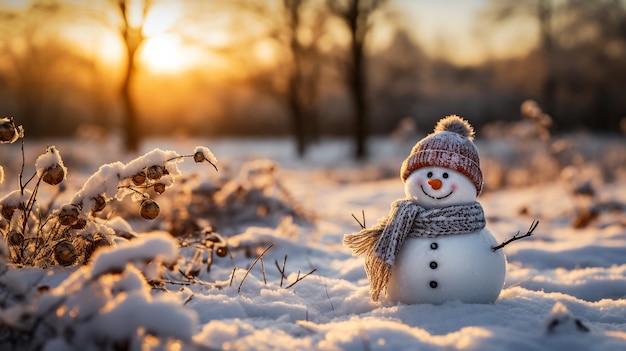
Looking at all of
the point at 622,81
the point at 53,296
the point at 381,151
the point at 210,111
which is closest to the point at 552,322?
the point at 53,296

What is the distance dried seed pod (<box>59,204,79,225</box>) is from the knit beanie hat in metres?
1.56

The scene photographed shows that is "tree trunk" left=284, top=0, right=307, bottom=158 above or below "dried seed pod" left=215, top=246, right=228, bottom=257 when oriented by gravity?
above

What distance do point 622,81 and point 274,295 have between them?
31000 mm

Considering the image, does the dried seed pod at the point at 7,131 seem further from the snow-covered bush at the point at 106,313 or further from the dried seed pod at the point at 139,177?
the snow-covered bush at the point at 106,313

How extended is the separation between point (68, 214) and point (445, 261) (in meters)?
1.65

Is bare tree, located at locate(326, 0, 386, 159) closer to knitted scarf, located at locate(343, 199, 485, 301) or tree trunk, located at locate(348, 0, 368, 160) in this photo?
tree trunk, located at locate(348, 0, 368, 160)

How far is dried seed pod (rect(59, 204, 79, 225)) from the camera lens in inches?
82.6

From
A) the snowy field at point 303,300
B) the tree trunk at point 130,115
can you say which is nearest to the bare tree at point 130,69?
the tree trunk at point 130,115

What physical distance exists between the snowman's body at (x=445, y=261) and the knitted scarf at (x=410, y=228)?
40 millimetres

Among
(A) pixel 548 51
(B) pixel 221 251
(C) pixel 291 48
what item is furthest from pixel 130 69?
(A) pixel 548 51

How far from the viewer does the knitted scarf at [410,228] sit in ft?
8.03

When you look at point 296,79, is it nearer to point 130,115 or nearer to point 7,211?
point 130,115

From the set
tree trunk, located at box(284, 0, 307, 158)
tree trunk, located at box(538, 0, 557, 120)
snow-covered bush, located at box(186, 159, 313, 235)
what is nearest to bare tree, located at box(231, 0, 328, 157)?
tree trunk, located at box(284, 0, 307, 158)

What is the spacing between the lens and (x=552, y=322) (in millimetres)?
1835
